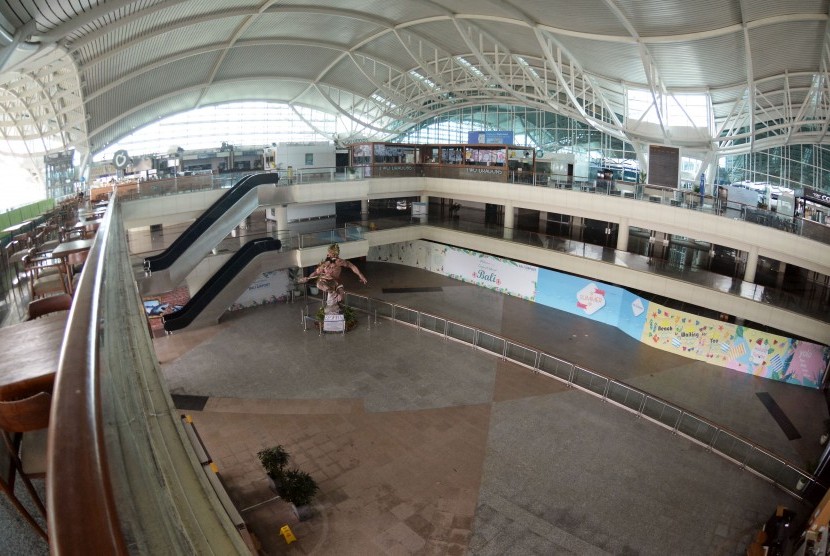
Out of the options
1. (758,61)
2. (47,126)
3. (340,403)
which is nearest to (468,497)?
(340,403)

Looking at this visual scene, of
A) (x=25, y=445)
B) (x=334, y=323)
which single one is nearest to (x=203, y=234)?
(x=334, y=323)

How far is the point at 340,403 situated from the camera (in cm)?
1555

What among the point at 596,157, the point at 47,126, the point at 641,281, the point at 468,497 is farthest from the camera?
the point at 596,157

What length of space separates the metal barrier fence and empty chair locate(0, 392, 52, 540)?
14.5 metres

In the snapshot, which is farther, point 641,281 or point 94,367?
point 641,281

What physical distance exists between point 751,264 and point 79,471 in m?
24.4

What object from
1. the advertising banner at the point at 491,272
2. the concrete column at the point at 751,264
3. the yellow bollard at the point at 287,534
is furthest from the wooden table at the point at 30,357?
the advertising banner at the point at 491,272

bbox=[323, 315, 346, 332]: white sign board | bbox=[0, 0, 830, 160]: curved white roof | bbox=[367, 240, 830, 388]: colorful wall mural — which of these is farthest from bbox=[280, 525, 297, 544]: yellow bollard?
bbox=[0, 0, 830, 160]: curved white roof

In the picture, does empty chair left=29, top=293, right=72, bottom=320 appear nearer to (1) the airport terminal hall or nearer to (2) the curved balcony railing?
(1) the airport terminal hall

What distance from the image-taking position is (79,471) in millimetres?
941

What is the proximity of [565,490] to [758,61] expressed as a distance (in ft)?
86.4

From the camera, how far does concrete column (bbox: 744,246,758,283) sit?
20625mm

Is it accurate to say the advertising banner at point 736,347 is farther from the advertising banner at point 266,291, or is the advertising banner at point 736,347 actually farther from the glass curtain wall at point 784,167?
the glass curtain wall at point 784,167

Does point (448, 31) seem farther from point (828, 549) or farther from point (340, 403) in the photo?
point (828, 549)
